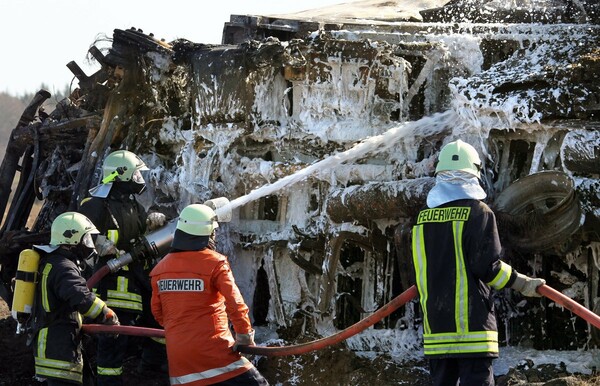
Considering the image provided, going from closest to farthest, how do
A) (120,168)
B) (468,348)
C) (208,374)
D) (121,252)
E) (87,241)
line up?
1. (468,348)
2. (208,374)
3. (87,241)
4. (121,252)
5. (120,168)

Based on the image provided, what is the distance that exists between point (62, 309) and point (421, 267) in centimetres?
257

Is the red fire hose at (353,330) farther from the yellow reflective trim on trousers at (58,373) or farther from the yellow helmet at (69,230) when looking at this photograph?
the yellow helmet at (69,230)

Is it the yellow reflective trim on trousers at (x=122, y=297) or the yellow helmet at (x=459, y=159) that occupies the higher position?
the yellow helmet at (x=459, y=159)

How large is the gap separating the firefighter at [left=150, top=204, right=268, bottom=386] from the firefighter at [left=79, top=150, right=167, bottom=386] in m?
1.66

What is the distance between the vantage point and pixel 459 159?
6.07 metres

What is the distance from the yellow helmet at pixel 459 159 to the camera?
6.07 m

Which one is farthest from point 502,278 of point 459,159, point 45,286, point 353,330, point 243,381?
point 45,286

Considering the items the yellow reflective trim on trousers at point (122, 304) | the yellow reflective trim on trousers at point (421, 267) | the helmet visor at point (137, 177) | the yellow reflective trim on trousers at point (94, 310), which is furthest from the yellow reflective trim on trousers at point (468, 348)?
the helmet visor at point (137, 177)

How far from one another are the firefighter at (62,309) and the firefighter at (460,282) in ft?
7.57

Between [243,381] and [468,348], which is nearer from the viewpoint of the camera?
[468,348]

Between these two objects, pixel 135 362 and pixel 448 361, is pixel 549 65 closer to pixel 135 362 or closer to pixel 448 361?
pixel 448 361

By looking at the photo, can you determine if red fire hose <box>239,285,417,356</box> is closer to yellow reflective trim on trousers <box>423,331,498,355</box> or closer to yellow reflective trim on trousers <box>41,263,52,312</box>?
yellow reflective trim on trousers <box>423,331,498,355</box>

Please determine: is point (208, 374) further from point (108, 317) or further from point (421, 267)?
point (421, 267)

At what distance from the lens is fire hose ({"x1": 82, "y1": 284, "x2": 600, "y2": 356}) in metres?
5.95
